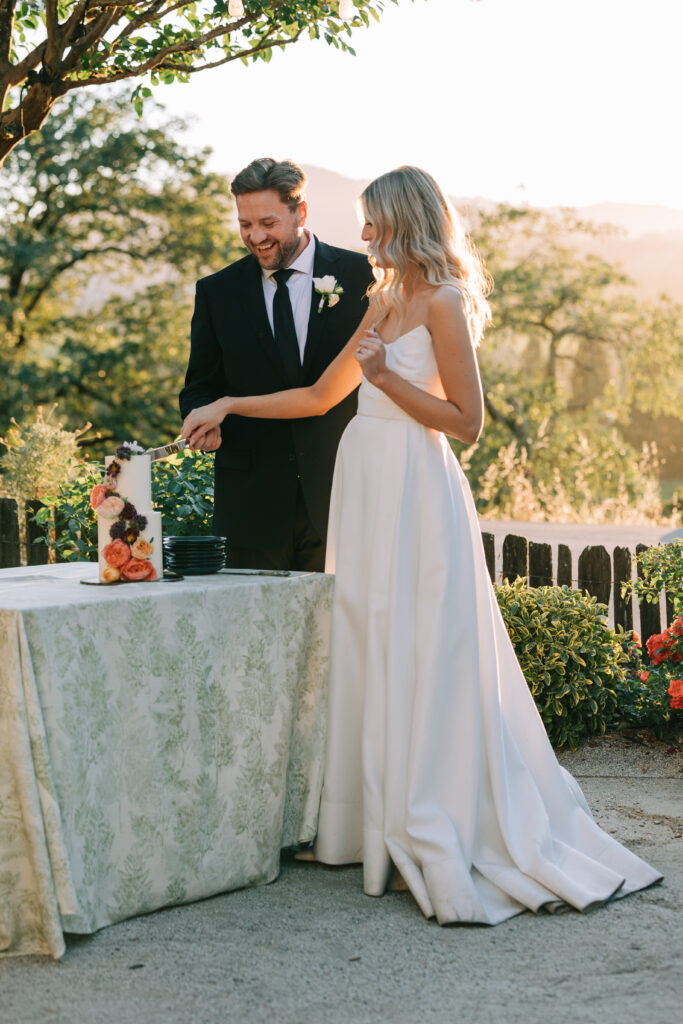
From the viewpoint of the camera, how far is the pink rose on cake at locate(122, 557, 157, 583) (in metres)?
3.38

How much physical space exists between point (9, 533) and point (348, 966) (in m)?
5.11

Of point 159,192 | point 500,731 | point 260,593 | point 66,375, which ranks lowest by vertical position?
point 500,731

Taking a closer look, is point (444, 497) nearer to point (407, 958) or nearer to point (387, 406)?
point (387, 406)

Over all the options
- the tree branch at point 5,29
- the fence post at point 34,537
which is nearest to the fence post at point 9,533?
the fence post at point 34,537

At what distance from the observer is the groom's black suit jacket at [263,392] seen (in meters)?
4.04

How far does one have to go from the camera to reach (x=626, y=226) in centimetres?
4866

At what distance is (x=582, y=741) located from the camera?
543 cm

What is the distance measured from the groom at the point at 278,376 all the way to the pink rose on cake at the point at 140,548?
0.69 meters

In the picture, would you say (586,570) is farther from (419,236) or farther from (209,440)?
(419,236)

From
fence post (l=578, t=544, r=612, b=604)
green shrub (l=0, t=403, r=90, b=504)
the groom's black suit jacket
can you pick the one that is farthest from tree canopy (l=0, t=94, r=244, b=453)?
the groom's black suit jacket

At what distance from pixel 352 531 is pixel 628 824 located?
1.58m

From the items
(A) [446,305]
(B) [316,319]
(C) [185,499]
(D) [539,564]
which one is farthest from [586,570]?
(A) [446,305]

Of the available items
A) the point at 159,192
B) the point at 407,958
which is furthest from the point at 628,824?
the point at 159,192

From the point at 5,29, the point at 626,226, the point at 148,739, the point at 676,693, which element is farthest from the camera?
the point at 626,226
